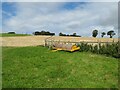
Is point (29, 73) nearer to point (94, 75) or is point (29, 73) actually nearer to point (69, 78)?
point (69, 78)

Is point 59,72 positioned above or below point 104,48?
below

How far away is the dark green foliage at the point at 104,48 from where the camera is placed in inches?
791

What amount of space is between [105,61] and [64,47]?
18.2 ft

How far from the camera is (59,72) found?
13773 millimetres

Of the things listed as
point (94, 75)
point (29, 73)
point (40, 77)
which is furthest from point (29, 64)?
point (94, 75)

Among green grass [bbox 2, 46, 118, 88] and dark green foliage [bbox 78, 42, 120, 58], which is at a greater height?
dark green foliage [bbox 78, 42, 120, 58]

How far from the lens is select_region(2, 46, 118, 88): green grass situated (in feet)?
38.0

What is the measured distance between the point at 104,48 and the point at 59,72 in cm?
829

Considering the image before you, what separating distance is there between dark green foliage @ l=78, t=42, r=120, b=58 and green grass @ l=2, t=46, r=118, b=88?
8.71 ft

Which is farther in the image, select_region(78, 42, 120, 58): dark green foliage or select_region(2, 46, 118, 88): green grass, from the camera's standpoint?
select_region(78, 42, 120, 58): dark green foliage

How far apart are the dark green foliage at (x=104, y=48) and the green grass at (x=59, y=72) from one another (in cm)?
266

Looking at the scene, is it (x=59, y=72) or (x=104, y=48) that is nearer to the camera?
(x=59, y=72)

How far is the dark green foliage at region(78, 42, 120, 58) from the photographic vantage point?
20.1 meters

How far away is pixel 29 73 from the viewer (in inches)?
538
